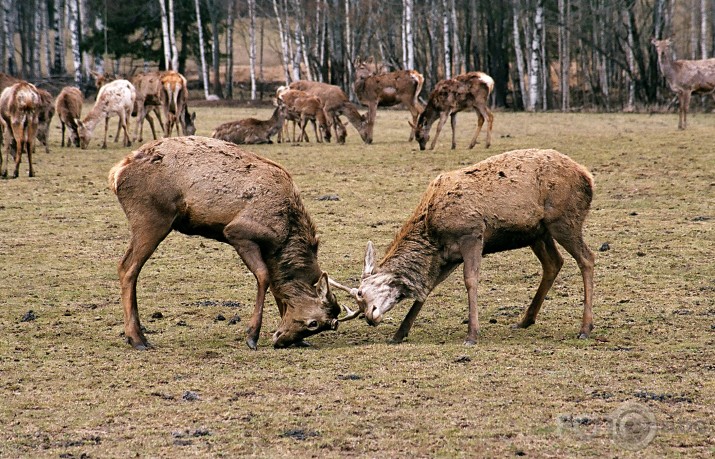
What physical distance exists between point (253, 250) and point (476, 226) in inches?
76.1

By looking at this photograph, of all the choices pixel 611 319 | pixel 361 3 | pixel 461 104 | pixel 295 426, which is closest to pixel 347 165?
pixel 461 104

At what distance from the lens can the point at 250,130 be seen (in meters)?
25.1

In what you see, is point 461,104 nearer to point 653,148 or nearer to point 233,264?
point 653,148

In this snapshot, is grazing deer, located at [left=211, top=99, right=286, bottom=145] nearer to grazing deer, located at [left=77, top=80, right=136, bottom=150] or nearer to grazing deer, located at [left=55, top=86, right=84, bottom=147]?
grazing deer, located at [left=77, top=80, right=136, bottom=150]

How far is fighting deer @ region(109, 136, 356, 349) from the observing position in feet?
28.7

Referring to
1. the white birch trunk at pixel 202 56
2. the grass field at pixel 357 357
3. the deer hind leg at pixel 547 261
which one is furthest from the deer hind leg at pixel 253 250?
the white birch trunk at pixel 202 56

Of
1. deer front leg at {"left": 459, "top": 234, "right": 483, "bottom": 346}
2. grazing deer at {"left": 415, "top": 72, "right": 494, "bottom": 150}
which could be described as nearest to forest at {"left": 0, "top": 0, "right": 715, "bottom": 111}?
grazing deer at {"left": 415, "top": 72, "right": 494, "bottom": 150}

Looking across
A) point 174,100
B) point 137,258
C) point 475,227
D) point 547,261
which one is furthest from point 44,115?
point 475,227

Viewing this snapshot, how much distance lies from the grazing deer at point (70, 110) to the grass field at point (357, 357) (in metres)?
7.41

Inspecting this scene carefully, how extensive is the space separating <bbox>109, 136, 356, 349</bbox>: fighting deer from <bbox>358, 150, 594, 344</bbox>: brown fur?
0.55 metres

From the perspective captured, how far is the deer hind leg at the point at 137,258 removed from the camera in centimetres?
870

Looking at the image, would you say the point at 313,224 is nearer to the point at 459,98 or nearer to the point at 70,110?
the point at 459,98

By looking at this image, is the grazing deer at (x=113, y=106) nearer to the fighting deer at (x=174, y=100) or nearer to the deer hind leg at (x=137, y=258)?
the fighting deer at (x=174, y=100)

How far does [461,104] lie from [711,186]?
750 centimetres
